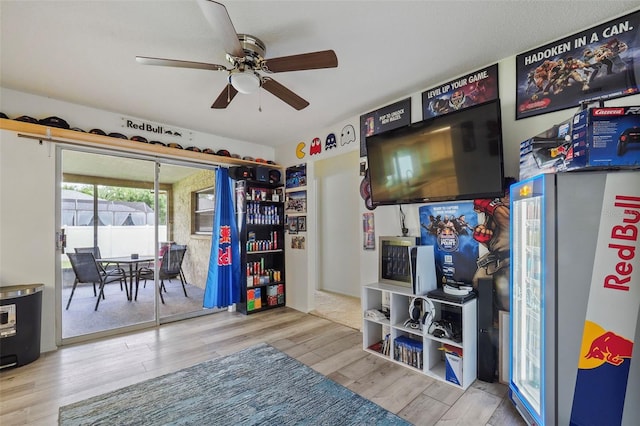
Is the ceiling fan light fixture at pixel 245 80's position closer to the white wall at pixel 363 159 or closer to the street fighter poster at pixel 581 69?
the white wall at pixel 363 159

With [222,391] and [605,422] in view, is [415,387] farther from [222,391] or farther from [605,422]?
[222,391]

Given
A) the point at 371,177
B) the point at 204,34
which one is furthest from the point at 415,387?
the point at 204,34

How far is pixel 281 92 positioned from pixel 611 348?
8.60 ft

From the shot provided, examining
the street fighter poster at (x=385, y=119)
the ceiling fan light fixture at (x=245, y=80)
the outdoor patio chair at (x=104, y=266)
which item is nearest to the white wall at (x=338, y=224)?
the street fighter poster at (x=385, y=119)

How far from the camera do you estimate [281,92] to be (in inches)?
92.2

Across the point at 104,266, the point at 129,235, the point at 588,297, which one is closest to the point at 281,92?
the point at 588,297

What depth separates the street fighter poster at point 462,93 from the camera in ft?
7.94

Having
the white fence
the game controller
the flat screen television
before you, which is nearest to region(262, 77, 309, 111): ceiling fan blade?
the flat screen television

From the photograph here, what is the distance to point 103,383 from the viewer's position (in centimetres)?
235

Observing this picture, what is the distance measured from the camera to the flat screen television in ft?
7.09

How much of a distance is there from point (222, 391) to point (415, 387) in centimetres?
152

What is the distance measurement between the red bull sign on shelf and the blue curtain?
3711 millimetres

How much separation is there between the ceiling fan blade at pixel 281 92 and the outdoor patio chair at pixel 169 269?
9.19 feet

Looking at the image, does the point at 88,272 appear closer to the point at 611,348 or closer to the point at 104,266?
the point at 104,266
